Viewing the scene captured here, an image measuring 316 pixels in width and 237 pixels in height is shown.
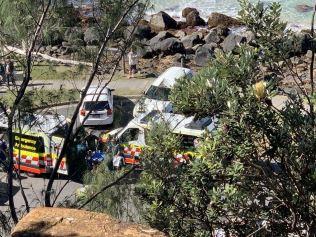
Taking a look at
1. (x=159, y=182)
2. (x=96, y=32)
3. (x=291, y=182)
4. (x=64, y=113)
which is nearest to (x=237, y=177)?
(x=291, y=182)

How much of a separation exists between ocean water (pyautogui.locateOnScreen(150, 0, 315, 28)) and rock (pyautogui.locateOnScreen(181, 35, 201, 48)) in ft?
24.1

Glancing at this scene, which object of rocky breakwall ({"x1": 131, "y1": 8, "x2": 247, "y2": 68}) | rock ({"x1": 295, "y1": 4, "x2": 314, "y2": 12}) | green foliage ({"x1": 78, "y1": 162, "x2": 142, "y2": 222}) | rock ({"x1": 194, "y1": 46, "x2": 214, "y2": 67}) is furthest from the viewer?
rock ({"x1": 295, "y1": 4, "x2": 314, "y2": 12})

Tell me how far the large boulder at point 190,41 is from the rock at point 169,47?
0.73 metres

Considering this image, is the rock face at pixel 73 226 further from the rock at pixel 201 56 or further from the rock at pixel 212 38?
the rock at pixel 212 38

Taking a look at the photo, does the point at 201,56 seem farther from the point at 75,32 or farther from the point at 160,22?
the point at 75,32

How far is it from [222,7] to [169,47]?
12030mm

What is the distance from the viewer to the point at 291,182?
221 inches

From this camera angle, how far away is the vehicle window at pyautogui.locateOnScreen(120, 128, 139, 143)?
14.7m

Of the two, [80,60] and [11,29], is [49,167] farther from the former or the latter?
[11,29]

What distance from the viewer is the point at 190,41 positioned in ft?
87.2

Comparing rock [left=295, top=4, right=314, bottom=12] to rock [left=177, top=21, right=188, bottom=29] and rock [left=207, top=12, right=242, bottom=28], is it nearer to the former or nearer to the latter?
rock [left=207, top=12, right=242, bottom=28]

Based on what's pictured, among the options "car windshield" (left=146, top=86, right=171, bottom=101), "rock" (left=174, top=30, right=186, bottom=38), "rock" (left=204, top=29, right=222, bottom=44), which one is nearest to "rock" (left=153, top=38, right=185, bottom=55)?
"rock" (left=204, top=29, right=222, bottom=44)

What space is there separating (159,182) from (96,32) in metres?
5.09

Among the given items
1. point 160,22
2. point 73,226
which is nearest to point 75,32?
point 73,226
